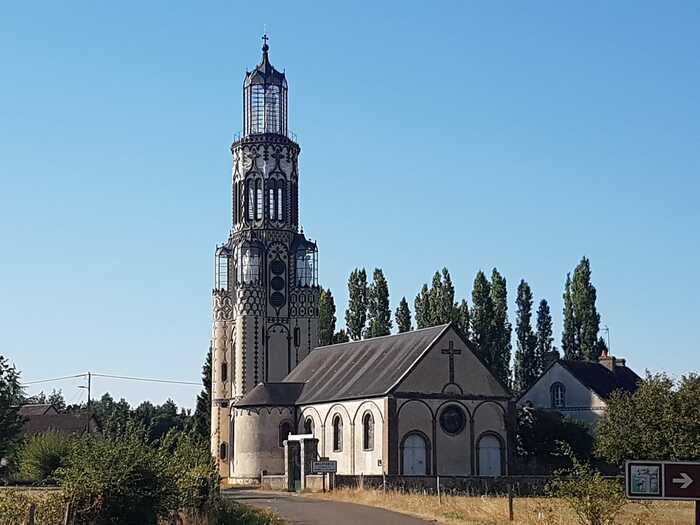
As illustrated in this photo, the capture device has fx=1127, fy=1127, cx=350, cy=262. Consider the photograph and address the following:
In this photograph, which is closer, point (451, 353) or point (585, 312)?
point (451, 353)

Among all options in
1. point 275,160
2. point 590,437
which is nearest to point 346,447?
point 590,437

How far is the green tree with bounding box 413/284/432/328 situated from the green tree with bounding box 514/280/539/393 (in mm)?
7946

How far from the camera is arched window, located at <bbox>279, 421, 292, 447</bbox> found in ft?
214

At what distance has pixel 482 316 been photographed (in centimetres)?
8519

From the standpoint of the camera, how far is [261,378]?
75875 millimetres

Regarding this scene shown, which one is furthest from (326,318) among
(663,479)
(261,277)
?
(663,479)

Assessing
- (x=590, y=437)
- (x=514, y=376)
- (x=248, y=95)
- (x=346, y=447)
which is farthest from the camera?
(x=514, y=376)

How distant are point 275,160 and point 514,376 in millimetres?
25366

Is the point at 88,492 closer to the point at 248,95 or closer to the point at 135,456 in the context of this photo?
the point at 135,456

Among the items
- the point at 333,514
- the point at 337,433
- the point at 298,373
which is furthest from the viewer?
the point at 298,373

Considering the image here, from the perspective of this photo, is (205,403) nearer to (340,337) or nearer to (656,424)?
(340,337)

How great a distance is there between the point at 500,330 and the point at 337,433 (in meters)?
27.8

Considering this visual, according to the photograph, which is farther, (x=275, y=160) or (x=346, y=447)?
(x=275, y=160)

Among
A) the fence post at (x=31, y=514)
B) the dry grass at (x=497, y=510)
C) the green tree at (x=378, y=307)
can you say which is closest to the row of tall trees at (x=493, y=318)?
the green tree at (x=378, y=307)
